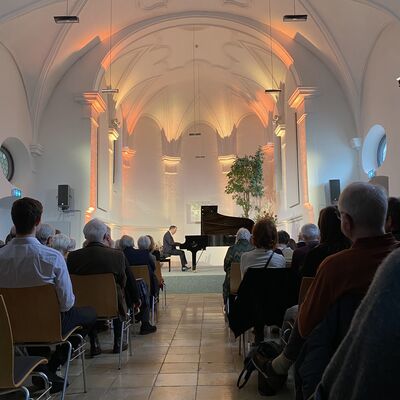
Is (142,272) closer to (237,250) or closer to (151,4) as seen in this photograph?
(237,250)

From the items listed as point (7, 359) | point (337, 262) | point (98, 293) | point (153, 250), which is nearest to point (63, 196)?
point (153, 250)

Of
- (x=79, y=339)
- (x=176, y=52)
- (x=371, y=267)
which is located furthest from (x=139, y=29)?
(x=371, y=267)

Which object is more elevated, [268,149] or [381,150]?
[268,149]

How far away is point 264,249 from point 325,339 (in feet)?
7.00

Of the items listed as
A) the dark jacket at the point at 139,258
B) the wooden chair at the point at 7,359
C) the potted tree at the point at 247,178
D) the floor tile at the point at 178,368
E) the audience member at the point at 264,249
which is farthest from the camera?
the potted tree at the point at 247,178

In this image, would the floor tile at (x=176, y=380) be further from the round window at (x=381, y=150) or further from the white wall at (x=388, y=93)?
the round window at (x=381, y=150)

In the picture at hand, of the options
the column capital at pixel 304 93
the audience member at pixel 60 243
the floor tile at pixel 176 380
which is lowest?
the floor tile at pixel 176 380

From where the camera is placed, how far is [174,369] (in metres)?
3.74

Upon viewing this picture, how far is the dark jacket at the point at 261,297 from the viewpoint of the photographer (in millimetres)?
3488

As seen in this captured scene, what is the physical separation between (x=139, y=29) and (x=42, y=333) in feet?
34.7

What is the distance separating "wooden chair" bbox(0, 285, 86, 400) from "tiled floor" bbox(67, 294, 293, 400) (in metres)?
0.59

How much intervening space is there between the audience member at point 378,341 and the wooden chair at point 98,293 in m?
3.25

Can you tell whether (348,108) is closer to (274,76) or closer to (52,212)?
(274,76)

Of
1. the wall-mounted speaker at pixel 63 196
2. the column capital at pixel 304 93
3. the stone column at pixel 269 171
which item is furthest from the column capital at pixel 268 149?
the wall-mounted speaker at pixel 63 196
